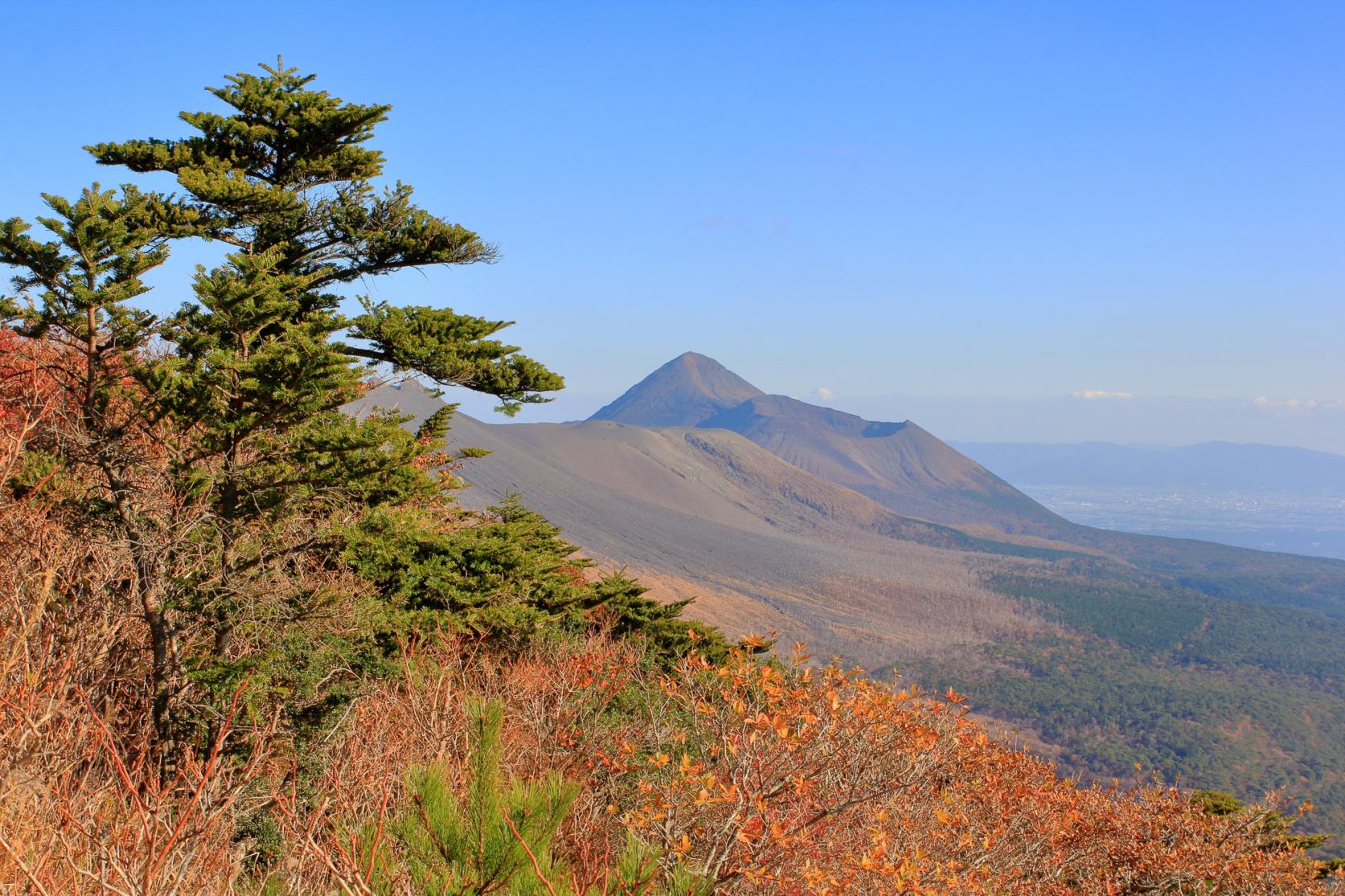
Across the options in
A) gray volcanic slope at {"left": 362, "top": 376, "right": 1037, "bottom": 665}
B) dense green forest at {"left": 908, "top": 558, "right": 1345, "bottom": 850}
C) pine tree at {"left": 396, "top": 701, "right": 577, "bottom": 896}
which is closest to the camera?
pine tree at {"left": 396, "top": 701, "right": 577, "bottom": 896}

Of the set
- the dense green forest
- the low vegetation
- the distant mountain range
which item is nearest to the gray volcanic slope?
the distant mountain range

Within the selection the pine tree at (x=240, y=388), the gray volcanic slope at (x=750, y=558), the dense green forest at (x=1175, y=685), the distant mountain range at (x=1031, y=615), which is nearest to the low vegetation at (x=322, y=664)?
the pine tree at (x=240, y=388)

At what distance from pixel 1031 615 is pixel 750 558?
48110 millimetres

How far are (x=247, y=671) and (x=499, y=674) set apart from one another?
426 centimetres

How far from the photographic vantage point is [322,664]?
8258 millimetres

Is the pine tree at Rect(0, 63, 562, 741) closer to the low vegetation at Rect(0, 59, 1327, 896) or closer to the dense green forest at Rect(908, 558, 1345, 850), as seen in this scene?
the low vegetation at Rect(0, 59, 1327, 896)

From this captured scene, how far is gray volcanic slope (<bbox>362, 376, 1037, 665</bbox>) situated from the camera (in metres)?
123

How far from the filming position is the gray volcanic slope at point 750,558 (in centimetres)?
12300

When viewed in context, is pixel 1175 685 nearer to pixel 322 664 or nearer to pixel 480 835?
pixel 322 664

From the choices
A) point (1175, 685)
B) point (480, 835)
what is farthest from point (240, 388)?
point (1175, 685)

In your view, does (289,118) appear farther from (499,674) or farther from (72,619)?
(499,674)

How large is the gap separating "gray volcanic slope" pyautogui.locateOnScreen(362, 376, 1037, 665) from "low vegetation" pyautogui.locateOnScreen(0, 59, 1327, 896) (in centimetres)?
8102

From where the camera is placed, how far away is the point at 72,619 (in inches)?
291

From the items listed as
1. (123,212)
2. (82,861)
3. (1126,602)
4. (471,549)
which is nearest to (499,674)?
(471,549)
